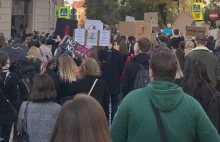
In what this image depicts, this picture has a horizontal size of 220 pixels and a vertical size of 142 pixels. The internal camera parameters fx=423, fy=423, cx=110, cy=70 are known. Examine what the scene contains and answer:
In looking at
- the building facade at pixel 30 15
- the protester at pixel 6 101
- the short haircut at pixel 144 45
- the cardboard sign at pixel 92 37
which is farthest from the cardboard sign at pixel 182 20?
the building facade at pixel 30 15

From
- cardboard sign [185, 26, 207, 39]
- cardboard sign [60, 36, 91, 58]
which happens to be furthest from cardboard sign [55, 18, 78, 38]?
cardboard sign [185, 26, 207, 39]

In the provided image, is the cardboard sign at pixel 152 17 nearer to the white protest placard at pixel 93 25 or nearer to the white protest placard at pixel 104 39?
the white protest placard at pixel 93 25

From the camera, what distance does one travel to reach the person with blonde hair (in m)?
6.38

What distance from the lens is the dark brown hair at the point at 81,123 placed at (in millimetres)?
2316

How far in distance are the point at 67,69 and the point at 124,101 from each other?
132 inches

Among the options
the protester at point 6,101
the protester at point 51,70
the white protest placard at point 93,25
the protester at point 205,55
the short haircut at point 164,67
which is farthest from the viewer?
the white protest placard at point 93,25

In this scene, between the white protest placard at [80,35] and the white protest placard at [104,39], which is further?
the white protest placard at [80,35]

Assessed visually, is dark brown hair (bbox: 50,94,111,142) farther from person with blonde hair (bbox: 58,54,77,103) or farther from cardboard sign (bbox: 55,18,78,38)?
cardboard sign (bbox: 55,18,78,38)

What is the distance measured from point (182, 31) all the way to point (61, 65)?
423 inches

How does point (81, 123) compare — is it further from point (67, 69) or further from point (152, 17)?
point (152, 17)

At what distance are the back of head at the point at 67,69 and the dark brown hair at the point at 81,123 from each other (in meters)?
3.99

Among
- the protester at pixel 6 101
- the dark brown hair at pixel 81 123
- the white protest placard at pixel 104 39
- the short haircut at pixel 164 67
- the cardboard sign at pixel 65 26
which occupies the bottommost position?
the protester at pixel 6 101

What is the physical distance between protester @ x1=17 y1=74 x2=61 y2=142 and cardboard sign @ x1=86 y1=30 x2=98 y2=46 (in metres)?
5.51

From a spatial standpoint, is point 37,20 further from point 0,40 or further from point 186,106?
point 186,106
